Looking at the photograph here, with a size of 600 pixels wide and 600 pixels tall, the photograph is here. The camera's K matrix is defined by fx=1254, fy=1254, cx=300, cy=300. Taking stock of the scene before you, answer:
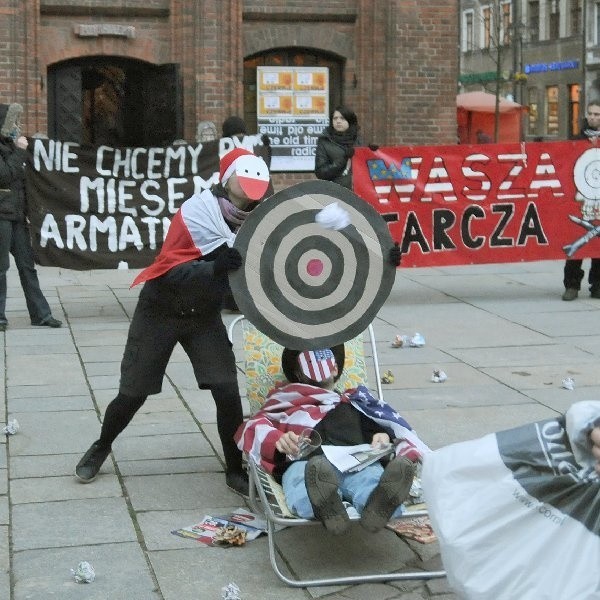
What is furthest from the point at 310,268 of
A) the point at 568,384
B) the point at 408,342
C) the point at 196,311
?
the point at 408,342

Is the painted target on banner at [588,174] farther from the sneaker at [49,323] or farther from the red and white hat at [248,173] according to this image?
the red and white hat at [248,173]

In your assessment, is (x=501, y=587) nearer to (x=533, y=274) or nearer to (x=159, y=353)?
(x=159, y=353)

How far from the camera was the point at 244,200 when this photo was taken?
227 inches

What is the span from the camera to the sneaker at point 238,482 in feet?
19.9

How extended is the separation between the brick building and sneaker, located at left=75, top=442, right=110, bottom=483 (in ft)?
35.8

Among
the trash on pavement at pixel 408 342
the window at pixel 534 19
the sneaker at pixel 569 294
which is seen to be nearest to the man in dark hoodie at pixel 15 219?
the trash on pavement at pixel 408 342

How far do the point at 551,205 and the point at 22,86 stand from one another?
25.1 feet

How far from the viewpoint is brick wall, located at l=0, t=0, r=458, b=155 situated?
1697cm

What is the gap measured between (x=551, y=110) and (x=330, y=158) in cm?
4441

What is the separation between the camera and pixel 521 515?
13.1ft

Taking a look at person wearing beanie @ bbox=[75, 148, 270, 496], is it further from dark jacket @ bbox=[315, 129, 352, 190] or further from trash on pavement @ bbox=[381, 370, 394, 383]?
dark jacket @ bbox=[315, 129, 352, 190]

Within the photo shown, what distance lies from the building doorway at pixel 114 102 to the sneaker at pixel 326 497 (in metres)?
12.4

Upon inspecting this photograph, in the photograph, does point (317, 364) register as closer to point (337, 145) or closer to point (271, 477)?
point (271, 477)

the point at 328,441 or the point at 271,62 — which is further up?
the point at 271,62
